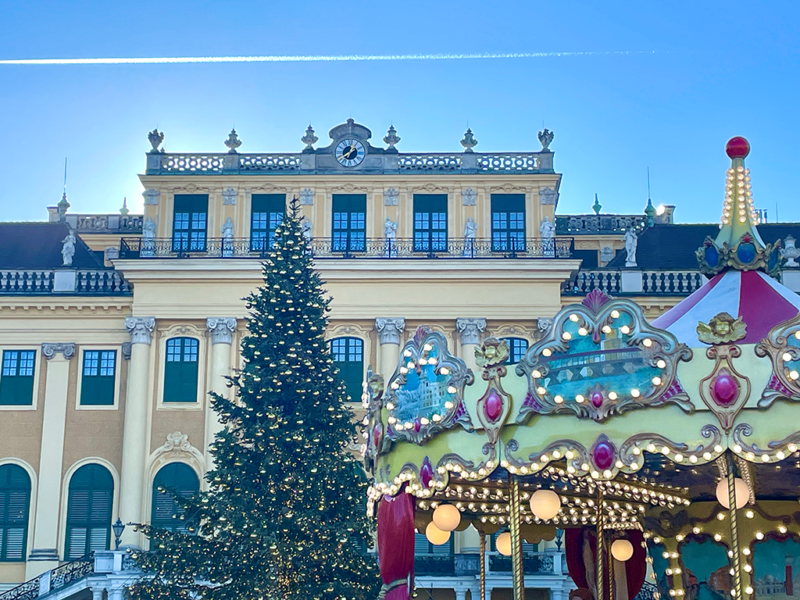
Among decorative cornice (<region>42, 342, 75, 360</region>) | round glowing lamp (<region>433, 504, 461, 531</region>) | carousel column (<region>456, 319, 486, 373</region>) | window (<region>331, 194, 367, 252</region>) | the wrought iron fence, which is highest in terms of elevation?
window (<region>331, 194, 367, 252</region>)

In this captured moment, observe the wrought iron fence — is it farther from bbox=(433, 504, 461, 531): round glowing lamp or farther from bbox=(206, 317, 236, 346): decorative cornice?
bbox=(433, 504, 461, 531): round glowing lamp

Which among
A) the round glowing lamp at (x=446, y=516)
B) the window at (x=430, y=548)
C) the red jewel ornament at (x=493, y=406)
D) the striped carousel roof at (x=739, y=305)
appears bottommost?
the window at (x=430, y=548)

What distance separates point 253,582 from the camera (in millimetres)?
26156

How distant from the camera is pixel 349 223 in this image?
1506 inches

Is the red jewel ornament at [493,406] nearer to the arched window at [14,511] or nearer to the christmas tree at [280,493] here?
the christmas tree at [280,493]

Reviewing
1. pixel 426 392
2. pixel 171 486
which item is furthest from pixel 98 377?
pixel 426 392

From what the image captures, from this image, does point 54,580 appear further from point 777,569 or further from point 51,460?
point 777,569

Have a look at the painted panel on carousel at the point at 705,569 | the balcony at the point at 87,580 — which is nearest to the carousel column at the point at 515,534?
the painted panel on carousel at the point at 705,569

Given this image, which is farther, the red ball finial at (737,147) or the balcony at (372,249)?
the balcony at (372,249)

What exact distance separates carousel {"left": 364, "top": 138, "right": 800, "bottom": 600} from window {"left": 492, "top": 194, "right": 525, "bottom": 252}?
17.9m

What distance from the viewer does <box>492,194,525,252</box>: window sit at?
125 ft

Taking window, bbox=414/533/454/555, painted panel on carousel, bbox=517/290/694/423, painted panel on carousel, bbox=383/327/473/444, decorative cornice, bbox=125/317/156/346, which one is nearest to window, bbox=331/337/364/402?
window, bbox=414/533/454/555

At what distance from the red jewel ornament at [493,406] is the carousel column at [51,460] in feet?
82.0

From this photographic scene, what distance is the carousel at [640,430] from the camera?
12977 millimetres
